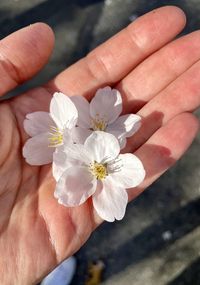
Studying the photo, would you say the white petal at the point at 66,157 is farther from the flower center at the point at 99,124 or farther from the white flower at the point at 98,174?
the flower center at the point at 99,124

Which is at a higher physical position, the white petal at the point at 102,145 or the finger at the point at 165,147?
the white petal at the point at 102,145

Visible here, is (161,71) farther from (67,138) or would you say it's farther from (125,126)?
(67,138)

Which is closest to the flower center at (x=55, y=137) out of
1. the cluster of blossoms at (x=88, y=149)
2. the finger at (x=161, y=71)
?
the cluster of blossoms at (x=88, y=149)

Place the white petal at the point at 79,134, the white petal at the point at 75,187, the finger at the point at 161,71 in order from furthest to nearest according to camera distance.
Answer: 1. the finger at the point at 161,71
2. the white petal at the point at 79,134
3. the white petal at the point at 75,187

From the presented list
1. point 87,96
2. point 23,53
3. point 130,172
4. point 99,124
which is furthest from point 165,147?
point 23,53

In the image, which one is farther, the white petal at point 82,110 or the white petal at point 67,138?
the white petal at point 82,110

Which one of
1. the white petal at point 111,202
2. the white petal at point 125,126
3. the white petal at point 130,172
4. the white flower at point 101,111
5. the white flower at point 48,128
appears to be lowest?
the white petal at point 111,202

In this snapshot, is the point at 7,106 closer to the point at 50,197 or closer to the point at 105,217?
the point at 50,197

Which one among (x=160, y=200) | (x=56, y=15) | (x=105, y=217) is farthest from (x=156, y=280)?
(x=56, y=15)
